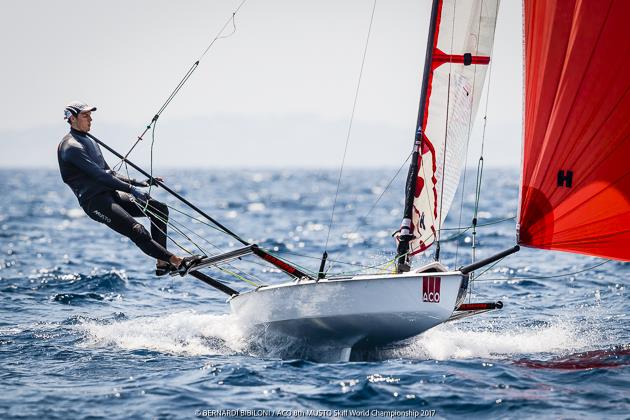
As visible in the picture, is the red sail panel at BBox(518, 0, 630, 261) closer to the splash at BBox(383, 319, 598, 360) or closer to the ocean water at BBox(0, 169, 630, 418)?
the ocean water at BBox(0, 169, 630, 418)

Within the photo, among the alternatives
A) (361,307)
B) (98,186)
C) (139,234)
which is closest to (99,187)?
(98,186)

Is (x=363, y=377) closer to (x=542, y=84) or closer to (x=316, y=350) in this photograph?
(x=316, y=350)

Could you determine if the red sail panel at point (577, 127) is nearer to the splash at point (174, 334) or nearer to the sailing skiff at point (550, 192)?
the sailing skiff at point (550, 192)

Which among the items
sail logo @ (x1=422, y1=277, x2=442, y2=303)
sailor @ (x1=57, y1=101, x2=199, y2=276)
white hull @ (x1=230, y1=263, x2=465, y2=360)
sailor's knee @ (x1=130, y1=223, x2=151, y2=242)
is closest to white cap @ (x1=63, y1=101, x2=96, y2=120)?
sailor @ (x1=57, y1=101, x2=199, y2=276)

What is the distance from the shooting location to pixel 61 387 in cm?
632

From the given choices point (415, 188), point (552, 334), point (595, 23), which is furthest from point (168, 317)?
point (595, 23)

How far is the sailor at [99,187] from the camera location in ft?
24.0

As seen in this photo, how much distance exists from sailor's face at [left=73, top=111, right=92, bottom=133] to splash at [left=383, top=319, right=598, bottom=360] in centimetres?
340

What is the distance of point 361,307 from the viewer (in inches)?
264

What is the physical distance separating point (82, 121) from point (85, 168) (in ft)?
1.67

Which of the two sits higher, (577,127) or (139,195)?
(577,127)

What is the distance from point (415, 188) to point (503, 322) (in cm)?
227

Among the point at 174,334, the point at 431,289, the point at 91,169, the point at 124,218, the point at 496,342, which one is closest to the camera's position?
→ the point at 431,289

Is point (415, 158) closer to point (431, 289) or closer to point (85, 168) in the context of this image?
point (431, 289)
